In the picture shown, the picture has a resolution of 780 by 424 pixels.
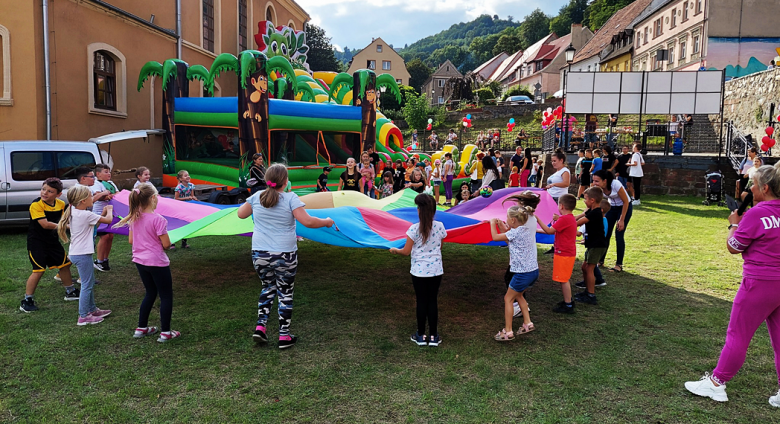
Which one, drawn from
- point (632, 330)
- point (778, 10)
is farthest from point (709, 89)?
point (778, 10)

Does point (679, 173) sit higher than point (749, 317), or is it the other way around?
point (679, 173)

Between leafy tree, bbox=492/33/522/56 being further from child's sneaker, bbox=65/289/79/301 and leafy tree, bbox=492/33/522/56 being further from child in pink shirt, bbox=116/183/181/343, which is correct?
child in pink shirt, bbox=116/183/181/343

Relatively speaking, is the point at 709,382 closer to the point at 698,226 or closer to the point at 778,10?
the point at 698,226

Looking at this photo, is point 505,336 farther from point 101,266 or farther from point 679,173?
point 679,173

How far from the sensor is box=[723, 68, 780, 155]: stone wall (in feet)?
63.8

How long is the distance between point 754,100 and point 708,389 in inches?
854

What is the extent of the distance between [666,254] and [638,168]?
262 inches

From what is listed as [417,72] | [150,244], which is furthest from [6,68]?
[417,72]

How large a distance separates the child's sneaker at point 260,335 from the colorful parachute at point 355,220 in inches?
48.3

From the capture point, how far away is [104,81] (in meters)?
15.9

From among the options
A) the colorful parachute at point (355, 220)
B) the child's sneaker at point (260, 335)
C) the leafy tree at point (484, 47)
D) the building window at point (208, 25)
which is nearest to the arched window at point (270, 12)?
the building window at point (208, 25)

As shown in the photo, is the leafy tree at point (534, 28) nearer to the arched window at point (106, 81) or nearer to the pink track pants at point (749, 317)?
the arched window at point (106, 81)

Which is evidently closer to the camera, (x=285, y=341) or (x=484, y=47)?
(x=285, y=341)

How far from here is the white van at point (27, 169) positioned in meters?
9.73
